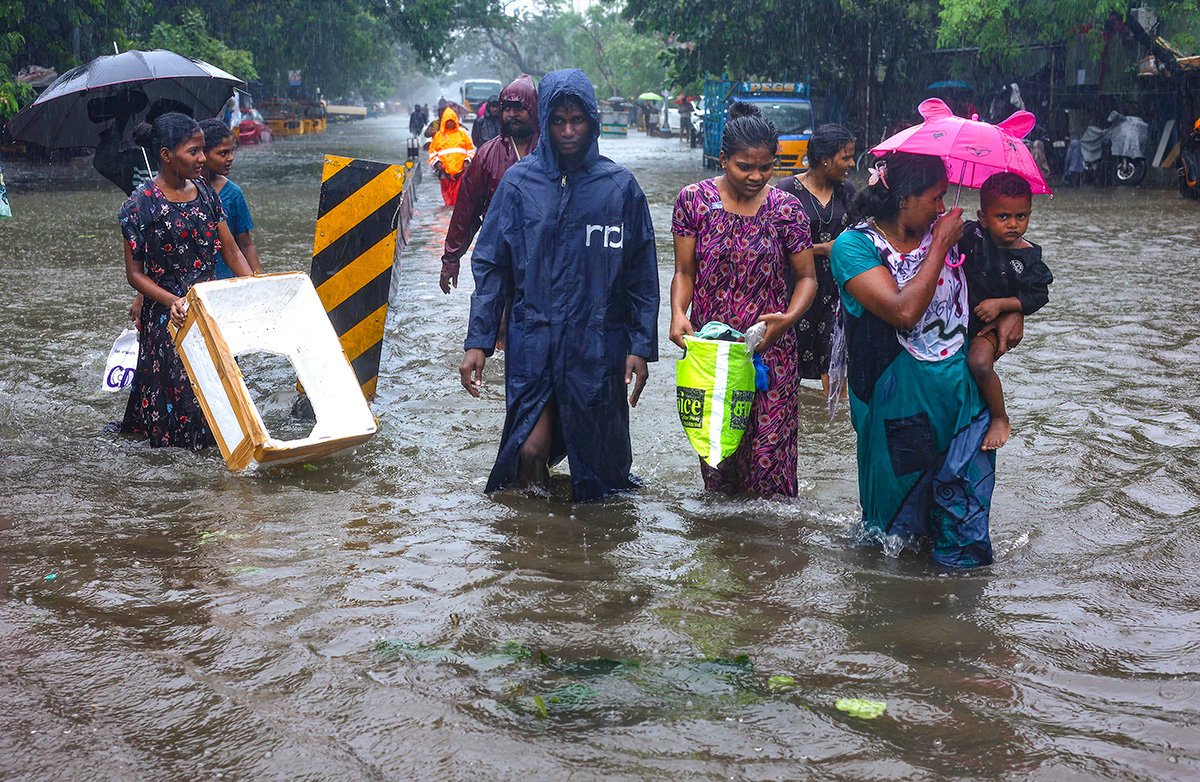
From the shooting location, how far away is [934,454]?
3.72 m

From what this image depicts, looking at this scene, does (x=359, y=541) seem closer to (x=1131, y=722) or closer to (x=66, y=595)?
(x=66, y=595)

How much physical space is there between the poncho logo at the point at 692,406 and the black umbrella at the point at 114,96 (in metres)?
4.90

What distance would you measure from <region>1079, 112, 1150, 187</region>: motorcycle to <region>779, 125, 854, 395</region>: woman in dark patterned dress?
1832cm

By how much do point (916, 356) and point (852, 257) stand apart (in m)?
0.38

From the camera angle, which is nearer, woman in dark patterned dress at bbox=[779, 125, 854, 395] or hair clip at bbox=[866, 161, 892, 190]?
hair clip at bbox=[866, 161, 892, 190]

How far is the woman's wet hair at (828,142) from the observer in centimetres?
530

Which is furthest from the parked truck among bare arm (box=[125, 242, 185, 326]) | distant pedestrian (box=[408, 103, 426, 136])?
bare arm (box=[125, 242, 185, 326])

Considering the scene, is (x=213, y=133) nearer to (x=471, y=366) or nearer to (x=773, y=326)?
(x=471, y=366)

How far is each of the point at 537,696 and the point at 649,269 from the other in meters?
2.00

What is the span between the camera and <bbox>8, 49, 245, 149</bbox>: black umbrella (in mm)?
7320

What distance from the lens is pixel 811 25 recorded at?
26.6 metres

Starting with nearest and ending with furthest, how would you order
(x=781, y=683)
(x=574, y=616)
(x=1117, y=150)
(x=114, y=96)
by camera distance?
(x=781, y=683)
(x=574, y=616)
(x=114, y=96)
(x=1117, y=150)

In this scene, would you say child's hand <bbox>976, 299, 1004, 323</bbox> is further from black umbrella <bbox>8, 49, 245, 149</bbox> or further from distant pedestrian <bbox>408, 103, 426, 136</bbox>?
distant pedestrian <bbox>408, 103, 426, 136</bbox>

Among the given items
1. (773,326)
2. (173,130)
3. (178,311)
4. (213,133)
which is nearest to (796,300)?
(773,326)
